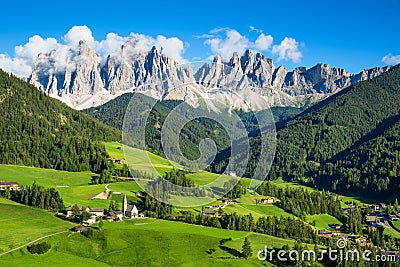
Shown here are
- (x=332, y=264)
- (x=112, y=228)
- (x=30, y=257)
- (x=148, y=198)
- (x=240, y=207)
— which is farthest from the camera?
(x=240, y=207)

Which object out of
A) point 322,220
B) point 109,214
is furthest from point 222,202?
point 109,214

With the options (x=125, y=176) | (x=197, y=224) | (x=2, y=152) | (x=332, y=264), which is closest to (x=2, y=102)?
(x=2, y=152)

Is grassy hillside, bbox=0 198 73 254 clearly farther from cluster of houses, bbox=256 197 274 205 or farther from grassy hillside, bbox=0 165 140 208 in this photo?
cluster of houses, bbox=256 197 274 205

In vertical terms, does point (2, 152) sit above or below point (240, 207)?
above

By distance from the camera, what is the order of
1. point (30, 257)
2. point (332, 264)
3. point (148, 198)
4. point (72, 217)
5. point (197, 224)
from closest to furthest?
point (30, 257) < point (332, 264) < point (72, 217) < point (197, 224) < point (148, 198)

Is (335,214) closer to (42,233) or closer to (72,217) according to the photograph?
(72,217)

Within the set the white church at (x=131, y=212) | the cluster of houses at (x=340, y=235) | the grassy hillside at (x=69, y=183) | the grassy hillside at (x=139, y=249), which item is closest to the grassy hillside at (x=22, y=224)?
the grassy hillside at (x=139, y=249)

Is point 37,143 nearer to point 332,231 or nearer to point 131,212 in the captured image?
point 131,212

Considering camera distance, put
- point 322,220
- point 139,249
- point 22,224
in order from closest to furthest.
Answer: point 139,249
point 22,224
point 322,220

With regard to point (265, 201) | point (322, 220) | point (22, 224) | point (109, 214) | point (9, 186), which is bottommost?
point (322, 220)

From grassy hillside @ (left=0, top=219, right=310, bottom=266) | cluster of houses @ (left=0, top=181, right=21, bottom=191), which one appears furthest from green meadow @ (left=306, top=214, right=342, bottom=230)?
cluster of houses @ (left=0, top=181, right=21, bottom=191)

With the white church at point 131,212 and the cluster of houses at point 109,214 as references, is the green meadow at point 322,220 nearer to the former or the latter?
the white church at point 131,212
